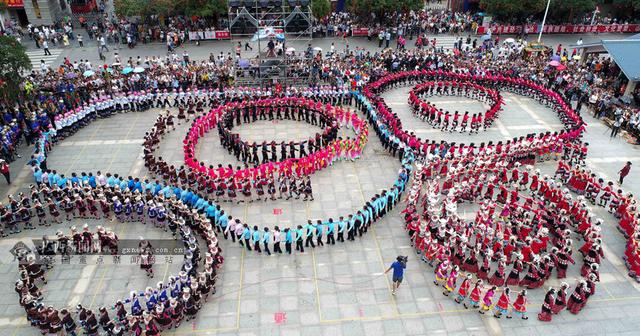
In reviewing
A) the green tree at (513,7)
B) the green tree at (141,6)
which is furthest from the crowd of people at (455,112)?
the green tree at (141,6)

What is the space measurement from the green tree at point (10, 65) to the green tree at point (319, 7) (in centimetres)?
2519

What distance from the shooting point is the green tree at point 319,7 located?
1743 inches

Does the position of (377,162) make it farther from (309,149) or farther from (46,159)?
(46,159)

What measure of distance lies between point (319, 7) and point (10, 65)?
26808mm

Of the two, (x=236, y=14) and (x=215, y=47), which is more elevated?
(x=236, y=14)

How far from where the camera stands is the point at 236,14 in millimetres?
34906

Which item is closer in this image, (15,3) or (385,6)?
(385,6)

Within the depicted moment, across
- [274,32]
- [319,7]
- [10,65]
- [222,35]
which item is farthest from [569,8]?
[10,65]

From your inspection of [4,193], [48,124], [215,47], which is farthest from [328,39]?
[4,193]

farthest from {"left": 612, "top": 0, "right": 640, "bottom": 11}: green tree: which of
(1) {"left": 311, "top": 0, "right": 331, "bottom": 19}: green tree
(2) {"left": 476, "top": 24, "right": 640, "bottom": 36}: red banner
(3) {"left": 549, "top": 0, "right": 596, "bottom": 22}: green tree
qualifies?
(1) {"left": 311, "top": 0, "right": 331, "bottom": 19}: green tree

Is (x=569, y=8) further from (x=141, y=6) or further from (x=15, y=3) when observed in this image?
(x=15, y=3)

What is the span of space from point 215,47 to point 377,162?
26949mm

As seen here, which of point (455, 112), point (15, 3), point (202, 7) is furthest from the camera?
point (15, 3)

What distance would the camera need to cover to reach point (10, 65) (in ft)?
91.0
